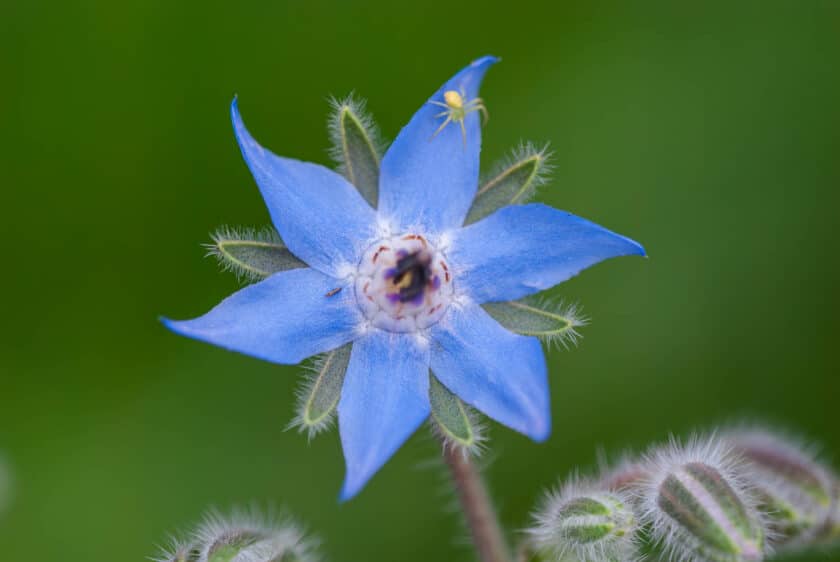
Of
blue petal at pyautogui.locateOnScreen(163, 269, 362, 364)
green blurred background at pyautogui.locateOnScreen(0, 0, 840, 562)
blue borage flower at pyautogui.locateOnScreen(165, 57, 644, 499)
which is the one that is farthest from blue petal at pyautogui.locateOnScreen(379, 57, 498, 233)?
green blurred background at pyautogui.locateOnScreen(0, 0, 840, 562)

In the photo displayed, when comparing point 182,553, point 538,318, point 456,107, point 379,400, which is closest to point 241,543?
point 182,553

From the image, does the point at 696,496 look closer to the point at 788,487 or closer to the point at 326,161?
the point at 788,487

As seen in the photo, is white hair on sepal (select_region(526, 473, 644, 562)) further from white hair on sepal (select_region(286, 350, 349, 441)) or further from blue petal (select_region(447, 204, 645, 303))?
white hair on sepal (select_region(286, 350, 349, 441))

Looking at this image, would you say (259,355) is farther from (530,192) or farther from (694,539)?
(694,539)

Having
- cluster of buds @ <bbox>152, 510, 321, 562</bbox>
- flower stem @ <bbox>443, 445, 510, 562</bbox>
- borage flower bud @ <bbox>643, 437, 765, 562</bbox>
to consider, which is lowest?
borage flower bud @ <bbox>643, 437, 765, 562</bbox>

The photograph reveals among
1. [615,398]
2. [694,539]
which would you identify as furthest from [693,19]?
[694,539]

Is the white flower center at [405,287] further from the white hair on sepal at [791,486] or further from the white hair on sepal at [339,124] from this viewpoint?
the white hair on sepal at [791,486]

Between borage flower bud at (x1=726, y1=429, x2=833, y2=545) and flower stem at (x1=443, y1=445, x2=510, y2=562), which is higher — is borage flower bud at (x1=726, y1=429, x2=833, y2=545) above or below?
below
